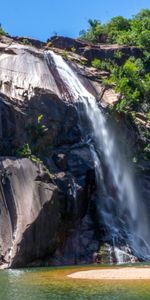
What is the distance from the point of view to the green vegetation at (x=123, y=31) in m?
68.4

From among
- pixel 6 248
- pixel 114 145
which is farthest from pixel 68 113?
pixel 6 248

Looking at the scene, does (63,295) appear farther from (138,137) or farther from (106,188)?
(138,137)

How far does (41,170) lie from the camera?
113ft

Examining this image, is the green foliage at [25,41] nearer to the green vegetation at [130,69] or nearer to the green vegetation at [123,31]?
the green vegetation at [130,69]

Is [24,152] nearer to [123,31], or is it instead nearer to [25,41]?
[25,41]

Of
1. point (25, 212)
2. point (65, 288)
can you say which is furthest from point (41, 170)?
point (65, 288)

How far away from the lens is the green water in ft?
58.9

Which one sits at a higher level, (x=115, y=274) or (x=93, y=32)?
(x=93, y=32)

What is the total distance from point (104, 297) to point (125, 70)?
4079 centimetres

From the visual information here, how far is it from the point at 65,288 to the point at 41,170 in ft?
49.4

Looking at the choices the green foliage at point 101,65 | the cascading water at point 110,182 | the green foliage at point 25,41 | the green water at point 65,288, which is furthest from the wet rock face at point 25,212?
the green foliage at point 101,65

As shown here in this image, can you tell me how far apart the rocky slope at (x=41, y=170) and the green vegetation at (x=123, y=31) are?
22864 mm

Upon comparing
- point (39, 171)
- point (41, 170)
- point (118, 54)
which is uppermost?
point (118, 54)

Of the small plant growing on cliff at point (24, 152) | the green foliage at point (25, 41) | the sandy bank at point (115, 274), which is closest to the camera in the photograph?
the sandy bank at point (115, 274)
